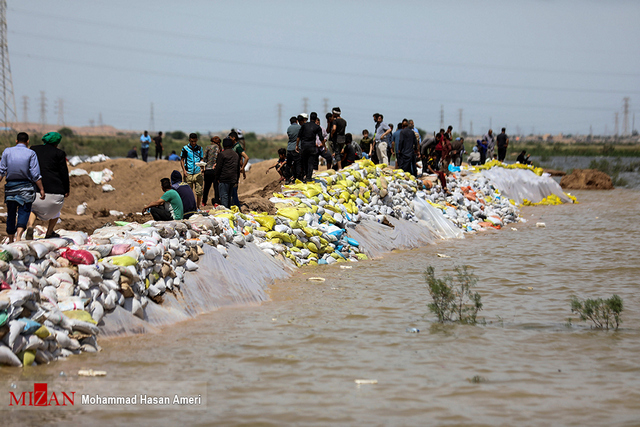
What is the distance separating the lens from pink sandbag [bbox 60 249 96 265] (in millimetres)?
5496

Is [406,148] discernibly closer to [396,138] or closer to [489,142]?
[396,138]

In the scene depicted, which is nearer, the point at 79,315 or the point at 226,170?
the point at 79,315

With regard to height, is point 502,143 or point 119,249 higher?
point 502,143

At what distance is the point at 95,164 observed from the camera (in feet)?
68.3

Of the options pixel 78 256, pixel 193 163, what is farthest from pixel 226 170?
pixel 78 256

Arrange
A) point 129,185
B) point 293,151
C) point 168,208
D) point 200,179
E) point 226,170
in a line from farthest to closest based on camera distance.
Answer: point 129,185
point 293,151
point 200,179
point 226,170
point 168,208

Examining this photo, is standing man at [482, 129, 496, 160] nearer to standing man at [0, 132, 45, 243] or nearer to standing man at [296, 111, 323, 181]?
standing man at [296, 111, 323, 181]

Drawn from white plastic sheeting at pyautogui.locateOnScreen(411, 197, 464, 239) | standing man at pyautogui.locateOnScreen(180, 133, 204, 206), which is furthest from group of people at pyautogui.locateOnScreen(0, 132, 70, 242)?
white plastic sheeting at pyautogui.locateOnScreen(411, 197, 464, 239)

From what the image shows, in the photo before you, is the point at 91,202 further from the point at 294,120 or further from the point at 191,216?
the point at 191,216

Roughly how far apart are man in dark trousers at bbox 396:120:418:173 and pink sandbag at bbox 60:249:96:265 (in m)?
9.19

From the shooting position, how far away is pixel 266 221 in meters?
9.20

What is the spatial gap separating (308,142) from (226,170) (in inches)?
77.6

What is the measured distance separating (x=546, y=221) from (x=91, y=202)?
476 inches

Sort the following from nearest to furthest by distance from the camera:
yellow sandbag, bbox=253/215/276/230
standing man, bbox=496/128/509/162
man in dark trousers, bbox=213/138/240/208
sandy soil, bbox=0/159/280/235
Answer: yellow sandbag, bbox=253/215/276/230, man in dark trousers, bbox=213/138/240/208, sandy soil, bbox=0/159/280/235, standing man, bbox=496/128/509/162
